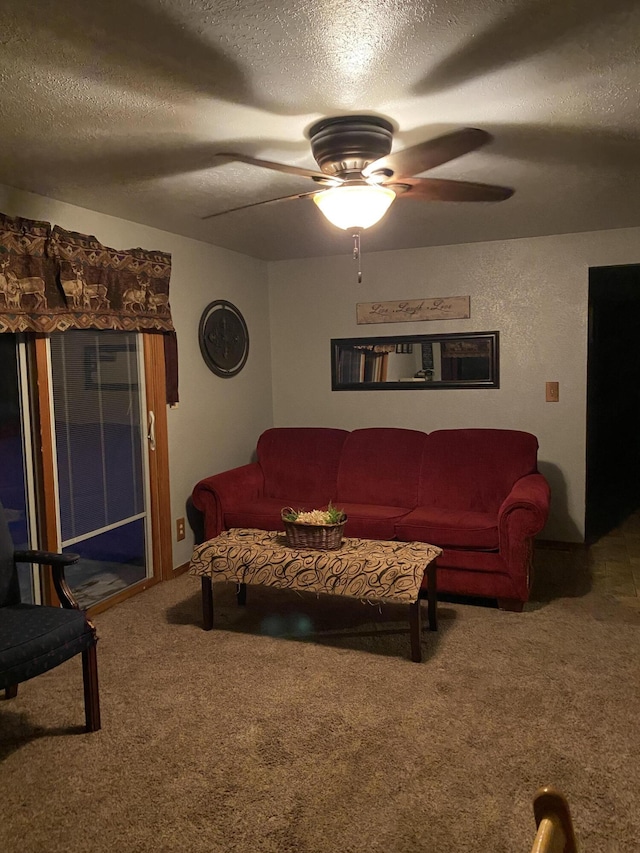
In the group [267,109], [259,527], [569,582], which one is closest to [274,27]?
[267,109]

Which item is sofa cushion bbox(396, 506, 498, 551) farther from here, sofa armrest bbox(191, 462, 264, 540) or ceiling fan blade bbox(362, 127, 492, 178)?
ceiling fan blade bbox(362, 127, 492, 178)

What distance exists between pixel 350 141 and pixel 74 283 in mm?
1738

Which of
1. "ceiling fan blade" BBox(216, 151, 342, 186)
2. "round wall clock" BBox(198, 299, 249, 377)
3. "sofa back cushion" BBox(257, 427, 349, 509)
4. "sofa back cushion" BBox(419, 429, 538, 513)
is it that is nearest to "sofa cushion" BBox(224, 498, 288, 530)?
"sofa back cushion" BBox(257, 427, 349, 509)

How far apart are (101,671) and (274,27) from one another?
2681 millimetres

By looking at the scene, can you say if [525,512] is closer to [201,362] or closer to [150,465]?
[150,465]

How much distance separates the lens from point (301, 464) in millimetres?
4758

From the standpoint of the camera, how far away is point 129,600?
3.91 m

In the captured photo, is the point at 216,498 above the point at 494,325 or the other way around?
the other way around

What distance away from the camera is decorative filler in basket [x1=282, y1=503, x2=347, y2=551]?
3295 millimetres

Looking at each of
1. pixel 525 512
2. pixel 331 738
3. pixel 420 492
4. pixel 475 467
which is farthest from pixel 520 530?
pixel 331 738

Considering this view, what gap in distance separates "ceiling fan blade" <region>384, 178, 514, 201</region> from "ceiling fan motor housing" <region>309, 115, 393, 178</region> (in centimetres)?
14

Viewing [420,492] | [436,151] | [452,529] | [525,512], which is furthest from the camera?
[420,492]

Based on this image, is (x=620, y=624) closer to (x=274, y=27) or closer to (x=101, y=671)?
(x=101, y=671)

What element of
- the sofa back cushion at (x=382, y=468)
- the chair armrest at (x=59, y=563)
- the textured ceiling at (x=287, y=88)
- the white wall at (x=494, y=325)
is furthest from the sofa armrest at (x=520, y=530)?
the chair armrest at (x=59, y=563)
